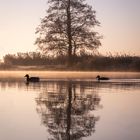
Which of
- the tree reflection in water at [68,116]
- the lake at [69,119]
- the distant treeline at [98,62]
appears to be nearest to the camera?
the lake at [69,119]

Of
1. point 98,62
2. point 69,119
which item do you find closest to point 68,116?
point 69,119

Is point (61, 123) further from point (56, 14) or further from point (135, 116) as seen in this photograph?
point (56, 14)

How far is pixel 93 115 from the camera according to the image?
30.6 feet

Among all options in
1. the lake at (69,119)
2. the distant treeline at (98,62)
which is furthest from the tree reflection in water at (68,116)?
the distant treeline at (98,62)

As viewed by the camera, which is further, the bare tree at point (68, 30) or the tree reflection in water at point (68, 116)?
the bare tree at point (68, 30)

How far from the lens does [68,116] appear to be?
357 inches

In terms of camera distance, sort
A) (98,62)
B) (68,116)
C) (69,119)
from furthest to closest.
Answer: (98,62)
(68,116)
(69,119)

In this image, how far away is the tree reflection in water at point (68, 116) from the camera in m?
7.45

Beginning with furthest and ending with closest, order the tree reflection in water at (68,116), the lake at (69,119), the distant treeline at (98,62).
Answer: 1. the distant treeline at (98,62)
2. the tree reflection in water at (68,116)
3. the lake at (69,119)

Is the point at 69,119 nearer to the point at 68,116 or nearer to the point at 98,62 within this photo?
the point at 68,116

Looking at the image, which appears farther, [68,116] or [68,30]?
[68,30]

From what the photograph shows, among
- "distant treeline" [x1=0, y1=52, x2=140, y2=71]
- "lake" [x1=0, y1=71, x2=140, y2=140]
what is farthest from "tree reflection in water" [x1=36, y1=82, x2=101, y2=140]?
"distant treeline" [x1=0, y1=52, x2=140, y2=71]

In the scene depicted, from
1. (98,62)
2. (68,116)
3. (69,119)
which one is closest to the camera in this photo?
(69,119)

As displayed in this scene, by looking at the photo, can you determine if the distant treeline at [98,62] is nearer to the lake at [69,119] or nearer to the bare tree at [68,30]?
the bare tree at [68,30]
